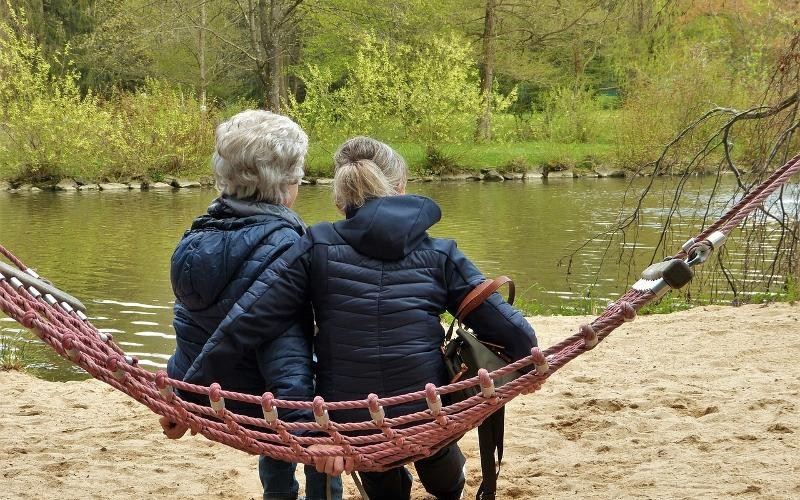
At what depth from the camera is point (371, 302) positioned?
7.76 ft

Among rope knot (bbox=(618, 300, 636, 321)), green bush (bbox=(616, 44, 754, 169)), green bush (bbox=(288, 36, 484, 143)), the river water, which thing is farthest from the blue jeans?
green bush (bbox=(288, 36, 484, 143))

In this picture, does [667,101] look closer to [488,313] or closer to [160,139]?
[160,139]

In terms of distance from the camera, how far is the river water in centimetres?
778

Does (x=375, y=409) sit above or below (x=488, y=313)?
below

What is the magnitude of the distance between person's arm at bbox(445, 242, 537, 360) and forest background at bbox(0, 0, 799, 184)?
1050 cm

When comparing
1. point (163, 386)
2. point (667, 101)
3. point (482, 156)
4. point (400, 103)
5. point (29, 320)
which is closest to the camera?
point (29, 320)

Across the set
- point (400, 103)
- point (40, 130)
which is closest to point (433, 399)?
point (40, 130)

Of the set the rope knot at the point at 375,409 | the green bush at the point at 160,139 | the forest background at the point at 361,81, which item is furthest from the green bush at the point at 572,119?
the rope knot at the point at 375,409

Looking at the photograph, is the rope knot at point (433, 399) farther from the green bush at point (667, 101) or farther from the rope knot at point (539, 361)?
the green bush at point (667, 101)

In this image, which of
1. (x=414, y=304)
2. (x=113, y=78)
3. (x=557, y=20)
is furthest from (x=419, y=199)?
(x=113, y=78)

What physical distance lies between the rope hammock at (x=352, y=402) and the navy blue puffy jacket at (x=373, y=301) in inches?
4.1

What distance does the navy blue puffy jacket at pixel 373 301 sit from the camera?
235 centimetres

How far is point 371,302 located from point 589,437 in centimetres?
178

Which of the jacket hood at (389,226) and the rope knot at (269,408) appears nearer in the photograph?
the rope knot at (269,408)
